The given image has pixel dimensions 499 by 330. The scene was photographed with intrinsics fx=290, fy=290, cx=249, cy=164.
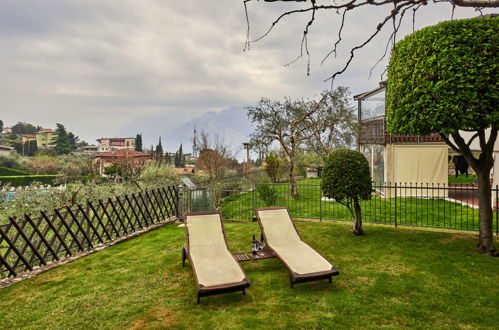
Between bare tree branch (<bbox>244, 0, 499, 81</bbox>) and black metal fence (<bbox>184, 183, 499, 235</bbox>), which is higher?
A: bare tree branch (<bbox>244, 0, 499, 81</bbox>)

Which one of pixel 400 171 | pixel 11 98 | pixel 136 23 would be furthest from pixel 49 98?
pixel 400 171

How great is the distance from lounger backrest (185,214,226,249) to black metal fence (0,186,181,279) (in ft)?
10.4

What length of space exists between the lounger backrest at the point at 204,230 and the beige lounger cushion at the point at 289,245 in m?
1.01

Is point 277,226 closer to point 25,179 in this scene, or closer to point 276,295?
point 276,295

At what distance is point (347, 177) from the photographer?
305 inches

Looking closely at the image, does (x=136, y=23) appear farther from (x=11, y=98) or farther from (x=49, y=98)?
(x=11, y=98)

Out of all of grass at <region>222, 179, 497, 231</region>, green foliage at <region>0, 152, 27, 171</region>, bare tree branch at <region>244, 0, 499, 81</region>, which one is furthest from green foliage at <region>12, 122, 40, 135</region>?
bare tree branch at <region>244, 0, 499, 81</region>

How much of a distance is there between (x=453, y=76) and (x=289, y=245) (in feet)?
15.1

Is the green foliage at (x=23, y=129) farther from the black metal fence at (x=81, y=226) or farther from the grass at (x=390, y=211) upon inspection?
the black metal fence at (x=81, y=226)

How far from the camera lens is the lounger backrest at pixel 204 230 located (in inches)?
240

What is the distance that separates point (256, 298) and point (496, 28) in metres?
6.57

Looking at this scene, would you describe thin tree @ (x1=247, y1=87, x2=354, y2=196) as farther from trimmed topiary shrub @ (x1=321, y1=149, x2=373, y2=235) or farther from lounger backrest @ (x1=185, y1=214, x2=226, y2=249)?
lounger backrest @ (x1=185, y1=214, x2=226, y2=249)

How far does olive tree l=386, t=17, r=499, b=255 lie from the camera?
540 centimetres

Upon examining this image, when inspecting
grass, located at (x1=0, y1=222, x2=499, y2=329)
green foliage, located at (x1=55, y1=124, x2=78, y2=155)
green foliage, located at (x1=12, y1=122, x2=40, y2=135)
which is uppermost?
green foliage, located at (x1=12, y1=122, x2=40, y2=135)
